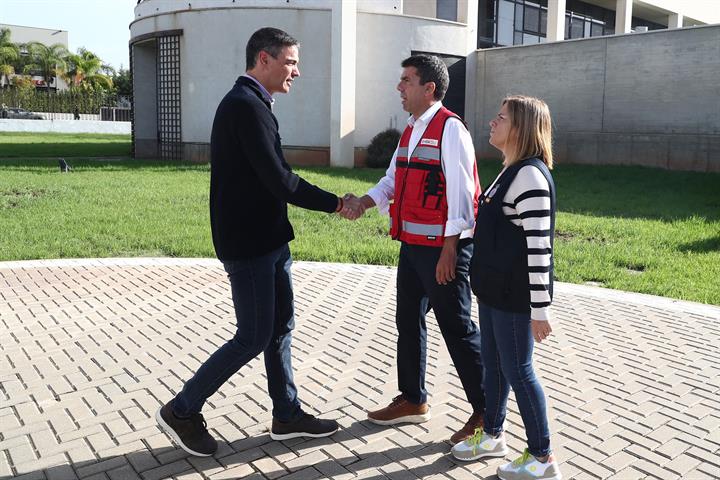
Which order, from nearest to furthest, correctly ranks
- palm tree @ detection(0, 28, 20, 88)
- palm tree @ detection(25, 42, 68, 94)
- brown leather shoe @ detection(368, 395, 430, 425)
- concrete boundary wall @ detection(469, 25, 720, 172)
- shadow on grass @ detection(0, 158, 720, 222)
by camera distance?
brown leather shoe @ detection(368, 395, 430, 425)
shadow on grass @ detection(0, 158, 720, 222)
concrete boundary wall @ detection(469, 25, 720, 172)
palm tree @ detection(0, 28, 20, 88)
palm tree @ detection(25, 42, 68, 94)

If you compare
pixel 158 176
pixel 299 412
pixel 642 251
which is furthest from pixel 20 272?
pixel 158 176

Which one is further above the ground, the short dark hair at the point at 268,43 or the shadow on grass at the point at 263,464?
the short dark hair at the point at 268,43

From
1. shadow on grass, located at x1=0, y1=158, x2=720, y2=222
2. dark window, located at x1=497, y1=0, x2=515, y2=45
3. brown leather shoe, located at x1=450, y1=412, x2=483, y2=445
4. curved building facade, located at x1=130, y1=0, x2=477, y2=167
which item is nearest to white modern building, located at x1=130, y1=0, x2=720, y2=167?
curved building facade, located at x1=130, y1=0, x2=477, y2=167

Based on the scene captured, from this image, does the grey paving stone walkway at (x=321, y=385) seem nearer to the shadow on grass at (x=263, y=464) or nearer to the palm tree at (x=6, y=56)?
the shadow on grass at (x=263, y=464)

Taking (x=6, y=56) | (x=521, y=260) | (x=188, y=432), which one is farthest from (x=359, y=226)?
(x=6, y=56)

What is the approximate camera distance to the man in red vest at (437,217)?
3.61 metres

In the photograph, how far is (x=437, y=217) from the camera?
3.66 m

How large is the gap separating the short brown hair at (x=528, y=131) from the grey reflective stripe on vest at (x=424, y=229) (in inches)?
22.2

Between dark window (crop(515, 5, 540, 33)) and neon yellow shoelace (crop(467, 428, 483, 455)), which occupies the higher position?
dark window (crop(515, 5, 540, 33))

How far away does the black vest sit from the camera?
3182 millimetres

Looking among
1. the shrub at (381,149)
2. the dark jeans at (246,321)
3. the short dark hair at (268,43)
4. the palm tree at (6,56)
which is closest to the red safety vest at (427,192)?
the dark jeans at (246,321)

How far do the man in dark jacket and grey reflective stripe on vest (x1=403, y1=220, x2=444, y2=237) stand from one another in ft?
1.42

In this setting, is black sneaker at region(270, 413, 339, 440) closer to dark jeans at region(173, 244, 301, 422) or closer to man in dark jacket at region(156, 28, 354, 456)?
man in dark jacket at region(156, 28, 354, 456)

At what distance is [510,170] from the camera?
3227 millimetres
